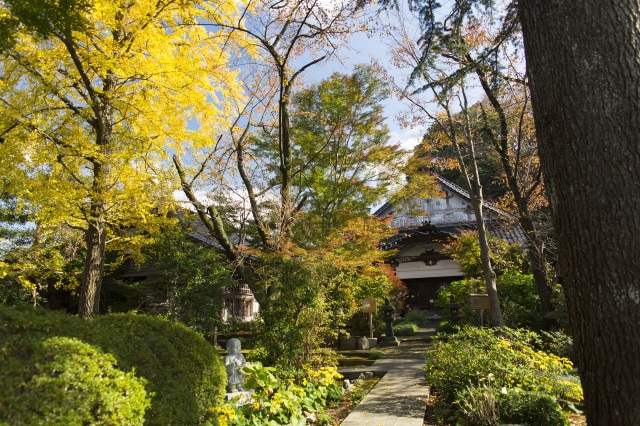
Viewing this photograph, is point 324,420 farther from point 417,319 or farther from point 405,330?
point 417,319

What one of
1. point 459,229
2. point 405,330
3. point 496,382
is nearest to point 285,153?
point 496,382

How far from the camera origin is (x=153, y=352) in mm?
3152

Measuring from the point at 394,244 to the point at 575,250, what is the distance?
17662 millimetres

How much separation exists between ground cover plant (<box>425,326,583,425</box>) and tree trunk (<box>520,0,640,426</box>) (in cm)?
205

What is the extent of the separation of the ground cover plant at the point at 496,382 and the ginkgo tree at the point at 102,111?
5912mm

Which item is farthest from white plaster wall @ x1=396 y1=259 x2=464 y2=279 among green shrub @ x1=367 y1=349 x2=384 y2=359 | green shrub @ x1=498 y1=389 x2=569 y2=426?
green shrub @ x1=498 y1=389 x2=569 y2=426

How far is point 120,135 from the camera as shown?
7.99 m

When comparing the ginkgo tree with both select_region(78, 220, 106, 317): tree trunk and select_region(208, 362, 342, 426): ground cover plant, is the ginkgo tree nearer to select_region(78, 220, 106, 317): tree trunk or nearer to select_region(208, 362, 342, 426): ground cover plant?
select_region(78, 220, 106, 317): tree trunk

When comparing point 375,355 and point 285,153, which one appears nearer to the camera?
point 285,153

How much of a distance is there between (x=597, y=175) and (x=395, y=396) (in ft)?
14.9

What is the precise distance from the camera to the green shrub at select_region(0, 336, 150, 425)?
6.59 feet

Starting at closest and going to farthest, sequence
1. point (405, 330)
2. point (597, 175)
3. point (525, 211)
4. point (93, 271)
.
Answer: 1. point (597, 175)
2. point (93, 271)
3. point (525, 211)
4. point (405, 330)

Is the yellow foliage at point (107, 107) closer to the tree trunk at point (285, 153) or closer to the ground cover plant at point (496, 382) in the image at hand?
the tree trunk at point (285, 153)

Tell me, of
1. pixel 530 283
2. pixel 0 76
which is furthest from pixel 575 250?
pixel 530 283
